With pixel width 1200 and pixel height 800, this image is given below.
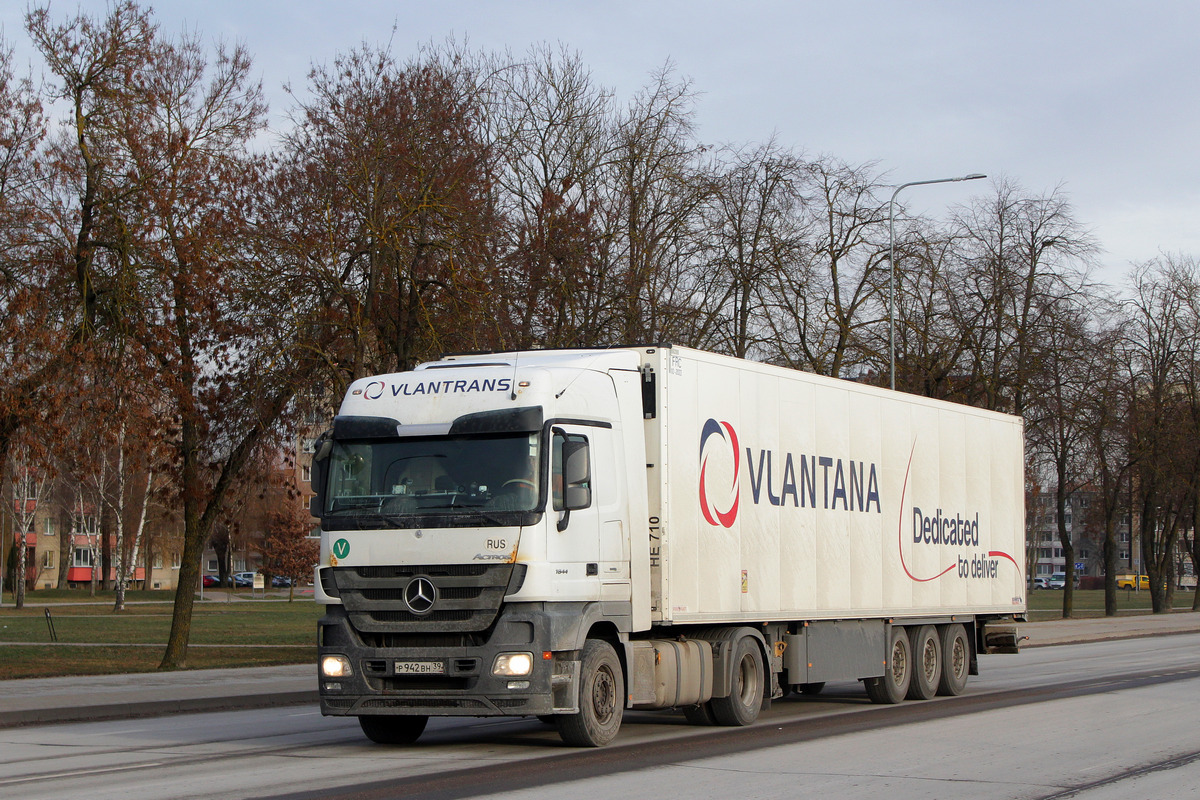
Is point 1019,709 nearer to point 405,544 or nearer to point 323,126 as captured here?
point 405,544

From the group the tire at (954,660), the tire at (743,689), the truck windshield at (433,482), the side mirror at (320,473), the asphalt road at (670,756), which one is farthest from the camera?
the tire at (954,660)

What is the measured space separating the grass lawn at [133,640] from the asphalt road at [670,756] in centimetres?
991

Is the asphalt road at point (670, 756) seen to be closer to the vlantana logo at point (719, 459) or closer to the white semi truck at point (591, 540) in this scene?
the white semi truck at point (591, 540)

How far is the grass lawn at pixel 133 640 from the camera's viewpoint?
26.1 metres

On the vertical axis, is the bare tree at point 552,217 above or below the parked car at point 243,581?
above

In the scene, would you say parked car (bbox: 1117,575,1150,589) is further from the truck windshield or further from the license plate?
the license plate

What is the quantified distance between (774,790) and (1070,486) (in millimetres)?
42119

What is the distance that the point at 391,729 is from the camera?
12820 mm

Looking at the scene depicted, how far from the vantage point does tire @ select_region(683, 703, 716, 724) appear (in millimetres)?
14172

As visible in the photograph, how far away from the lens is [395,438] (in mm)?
12023

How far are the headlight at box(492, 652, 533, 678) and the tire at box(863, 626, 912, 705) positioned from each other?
7156 millimetres

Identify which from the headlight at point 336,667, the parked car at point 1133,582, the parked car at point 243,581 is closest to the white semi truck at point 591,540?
the headlight at point 336,667

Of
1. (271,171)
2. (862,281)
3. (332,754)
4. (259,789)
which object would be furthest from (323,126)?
(862,281)

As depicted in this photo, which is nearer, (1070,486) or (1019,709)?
(1019,709)
